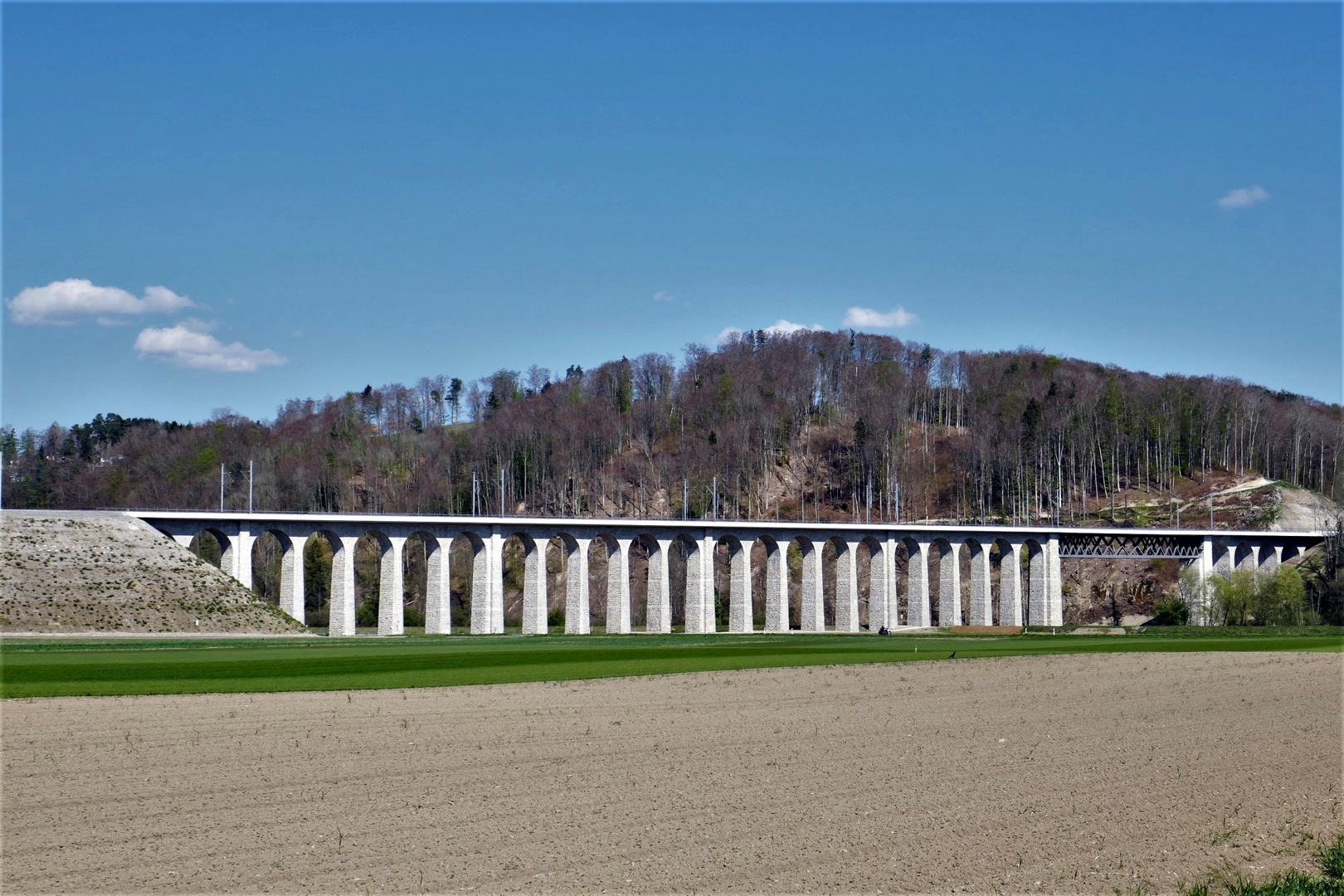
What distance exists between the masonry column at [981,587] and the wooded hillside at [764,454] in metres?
27.5

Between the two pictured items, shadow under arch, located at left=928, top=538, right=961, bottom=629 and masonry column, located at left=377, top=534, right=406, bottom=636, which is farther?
shadow under arch, located at left=928, top=538, right=961, bottom=629

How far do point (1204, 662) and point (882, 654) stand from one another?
14.1m

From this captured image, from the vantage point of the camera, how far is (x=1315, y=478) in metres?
150

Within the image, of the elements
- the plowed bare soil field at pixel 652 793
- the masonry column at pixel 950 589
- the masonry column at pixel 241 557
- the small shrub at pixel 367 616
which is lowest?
the small shrub at pixel 367 616

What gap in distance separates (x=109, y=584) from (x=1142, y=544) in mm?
92607

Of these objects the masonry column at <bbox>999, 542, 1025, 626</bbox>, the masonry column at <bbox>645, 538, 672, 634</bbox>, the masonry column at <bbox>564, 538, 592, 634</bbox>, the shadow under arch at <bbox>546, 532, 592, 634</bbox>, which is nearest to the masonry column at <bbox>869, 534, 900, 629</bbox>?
the masonry column at <bbox>999, 542, 1025, 626</bbox>

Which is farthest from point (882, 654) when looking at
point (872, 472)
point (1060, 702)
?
point (872, 472)

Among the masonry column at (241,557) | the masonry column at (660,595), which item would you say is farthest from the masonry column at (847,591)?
the masonry column at (241,557)

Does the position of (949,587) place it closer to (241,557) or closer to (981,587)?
(981,587)

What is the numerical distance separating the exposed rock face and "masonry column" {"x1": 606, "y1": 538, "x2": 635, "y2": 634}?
2443cm

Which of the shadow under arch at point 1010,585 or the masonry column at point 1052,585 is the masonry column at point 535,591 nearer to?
the shadow under arch at point 1010,585

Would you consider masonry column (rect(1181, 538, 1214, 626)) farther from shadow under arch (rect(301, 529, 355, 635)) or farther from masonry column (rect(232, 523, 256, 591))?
masonry column (rect(232, 523, 256, 591))

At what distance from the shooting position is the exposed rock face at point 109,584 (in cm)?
6300

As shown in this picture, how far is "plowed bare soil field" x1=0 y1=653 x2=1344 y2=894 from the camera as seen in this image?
48.8 feet
